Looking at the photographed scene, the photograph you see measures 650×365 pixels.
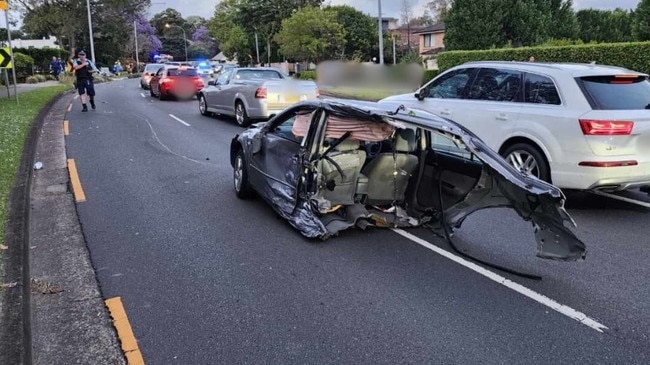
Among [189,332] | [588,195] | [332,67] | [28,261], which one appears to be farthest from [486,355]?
[332,67]

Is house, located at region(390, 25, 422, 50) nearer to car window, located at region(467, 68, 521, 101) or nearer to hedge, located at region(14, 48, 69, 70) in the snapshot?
hedge, located at region(14, 48, 69, 70)

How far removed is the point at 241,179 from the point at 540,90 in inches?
159

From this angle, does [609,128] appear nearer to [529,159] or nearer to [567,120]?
[567,120]

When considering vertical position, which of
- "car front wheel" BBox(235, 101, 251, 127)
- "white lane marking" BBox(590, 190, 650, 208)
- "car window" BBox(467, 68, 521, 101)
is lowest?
"white lane marking" BBox(590, 190, 650, 208)

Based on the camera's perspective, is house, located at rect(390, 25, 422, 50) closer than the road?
No

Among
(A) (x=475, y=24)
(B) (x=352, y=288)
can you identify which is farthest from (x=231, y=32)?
(B) (x=352, y=288)

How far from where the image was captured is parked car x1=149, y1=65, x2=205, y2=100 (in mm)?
22719

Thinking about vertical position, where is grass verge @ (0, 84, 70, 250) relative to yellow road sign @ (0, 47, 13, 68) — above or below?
below

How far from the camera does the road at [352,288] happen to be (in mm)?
3648

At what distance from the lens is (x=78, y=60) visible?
16719mm

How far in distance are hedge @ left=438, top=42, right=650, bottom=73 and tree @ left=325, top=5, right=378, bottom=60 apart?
3589 cm

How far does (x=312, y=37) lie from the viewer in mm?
48531

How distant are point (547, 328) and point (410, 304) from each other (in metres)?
0.98

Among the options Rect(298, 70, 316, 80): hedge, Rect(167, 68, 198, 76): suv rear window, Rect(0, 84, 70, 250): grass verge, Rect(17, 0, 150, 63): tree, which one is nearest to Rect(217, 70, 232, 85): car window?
Rect(298, 70, 316, 80): hedge
